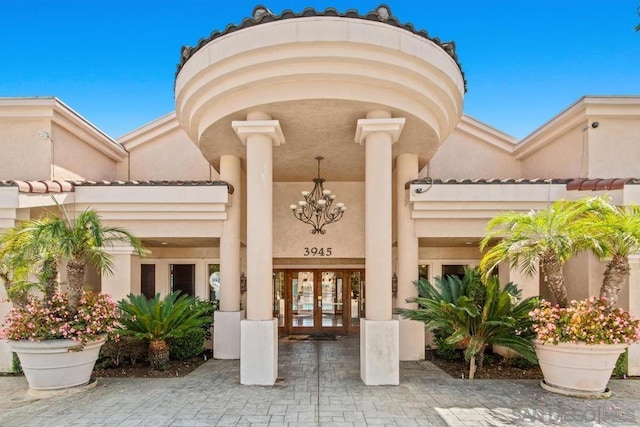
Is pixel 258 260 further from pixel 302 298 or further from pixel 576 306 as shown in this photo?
pixel 302 298

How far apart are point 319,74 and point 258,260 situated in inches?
144

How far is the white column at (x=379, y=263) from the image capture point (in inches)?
332

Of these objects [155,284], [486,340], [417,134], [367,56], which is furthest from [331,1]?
[155,284]

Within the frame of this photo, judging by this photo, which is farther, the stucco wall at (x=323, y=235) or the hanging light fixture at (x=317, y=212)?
the stucco wall at (x=323, y=235)

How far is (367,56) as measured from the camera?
7938 millimetres

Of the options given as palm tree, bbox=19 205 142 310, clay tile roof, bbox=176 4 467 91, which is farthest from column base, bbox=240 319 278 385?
clay tile roof, bbox=176 4 467 91

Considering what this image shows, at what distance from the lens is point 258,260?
8.71m

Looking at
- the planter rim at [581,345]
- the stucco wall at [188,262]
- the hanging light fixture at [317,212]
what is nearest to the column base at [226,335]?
the stucco wall at [188,262]

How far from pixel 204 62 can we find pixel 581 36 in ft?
33.5

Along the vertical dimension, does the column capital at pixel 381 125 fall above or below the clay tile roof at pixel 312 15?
below

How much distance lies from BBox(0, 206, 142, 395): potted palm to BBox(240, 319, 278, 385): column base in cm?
262

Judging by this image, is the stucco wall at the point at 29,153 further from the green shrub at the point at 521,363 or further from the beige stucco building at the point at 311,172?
the green shrub at the point at 521,363

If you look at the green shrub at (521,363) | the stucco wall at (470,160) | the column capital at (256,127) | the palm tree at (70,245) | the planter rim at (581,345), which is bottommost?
the green shrub at (521,363)

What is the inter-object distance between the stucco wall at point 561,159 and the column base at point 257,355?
940 centimetres
